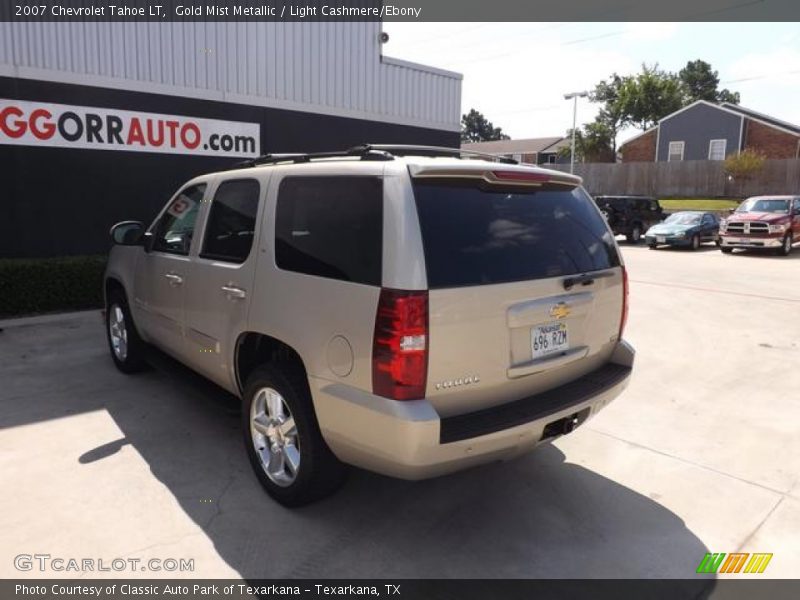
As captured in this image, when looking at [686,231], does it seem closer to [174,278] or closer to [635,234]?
[635,234]

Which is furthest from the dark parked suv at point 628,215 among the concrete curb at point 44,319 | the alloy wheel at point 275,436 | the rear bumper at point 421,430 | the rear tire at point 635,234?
the alloy wheel at point 275,436

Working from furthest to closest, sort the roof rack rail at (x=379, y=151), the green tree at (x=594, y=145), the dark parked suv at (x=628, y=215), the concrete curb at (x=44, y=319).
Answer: the green tree at (x=594, y=145) < the dark parked suv at (x=628, y=215) < the concrete curb at (x=44, y=319) < the roof rack rail at (x=379, y=151)

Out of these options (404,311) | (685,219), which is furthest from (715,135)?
(404,311)

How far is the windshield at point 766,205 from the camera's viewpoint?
18938mm

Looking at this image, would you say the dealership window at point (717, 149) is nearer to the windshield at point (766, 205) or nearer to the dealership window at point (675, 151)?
the dealership window at point (675, 151)

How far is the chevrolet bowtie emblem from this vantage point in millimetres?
3174

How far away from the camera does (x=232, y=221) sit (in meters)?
3.97

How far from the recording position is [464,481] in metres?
3.83

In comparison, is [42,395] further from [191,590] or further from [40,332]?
[191,590]

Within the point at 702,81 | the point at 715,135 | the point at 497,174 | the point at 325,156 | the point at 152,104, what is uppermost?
the point at 702,81

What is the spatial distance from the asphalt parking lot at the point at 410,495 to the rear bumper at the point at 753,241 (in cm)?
1449

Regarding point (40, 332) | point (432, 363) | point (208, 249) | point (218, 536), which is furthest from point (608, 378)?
point (40, 332)

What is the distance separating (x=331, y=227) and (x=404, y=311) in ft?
2.46

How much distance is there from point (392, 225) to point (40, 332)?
664cm
